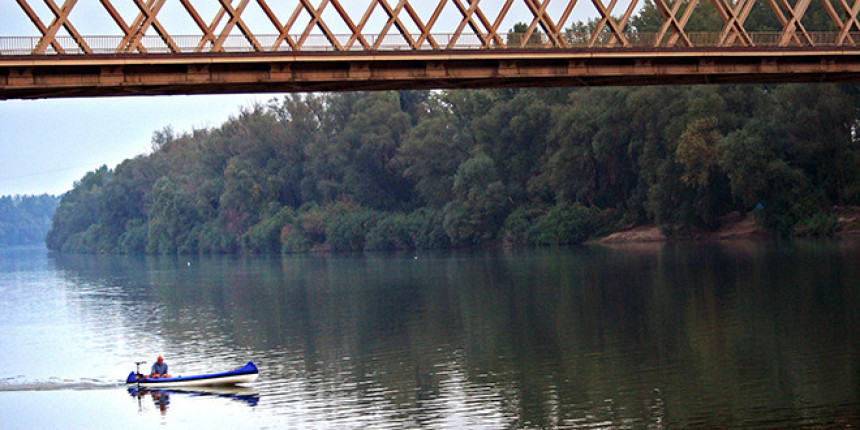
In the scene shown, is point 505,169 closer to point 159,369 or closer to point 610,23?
point 610,23

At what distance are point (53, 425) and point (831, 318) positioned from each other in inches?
1021

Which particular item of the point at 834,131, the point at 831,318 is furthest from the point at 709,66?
the point at 834,131

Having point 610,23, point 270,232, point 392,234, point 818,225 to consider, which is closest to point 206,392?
point 610,23

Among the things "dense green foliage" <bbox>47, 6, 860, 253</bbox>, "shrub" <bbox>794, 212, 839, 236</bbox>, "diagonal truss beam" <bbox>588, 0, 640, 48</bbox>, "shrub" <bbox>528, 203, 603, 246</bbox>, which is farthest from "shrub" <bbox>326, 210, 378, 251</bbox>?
"diagonal truss beam" <bbox>588, 0, 640, 48</bbox>

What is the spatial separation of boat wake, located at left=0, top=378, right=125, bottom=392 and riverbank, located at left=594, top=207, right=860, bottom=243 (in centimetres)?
5508

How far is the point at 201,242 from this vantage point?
14650cm

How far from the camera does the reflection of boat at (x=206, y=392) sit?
31.2 meters

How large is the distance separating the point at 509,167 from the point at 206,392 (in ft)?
252

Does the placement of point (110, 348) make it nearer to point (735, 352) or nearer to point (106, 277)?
point (735, 352)

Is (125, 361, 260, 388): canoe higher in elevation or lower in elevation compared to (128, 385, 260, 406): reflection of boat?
higher

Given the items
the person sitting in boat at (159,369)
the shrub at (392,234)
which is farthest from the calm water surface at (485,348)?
the shrub at (392,234)

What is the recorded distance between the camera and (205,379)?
32.9 meters

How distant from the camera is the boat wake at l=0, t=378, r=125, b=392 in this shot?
35.3 meters

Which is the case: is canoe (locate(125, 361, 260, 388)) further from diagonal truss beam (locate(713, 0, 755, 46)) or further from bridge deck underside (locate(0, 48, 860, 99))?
diagonal truss beam (locate(713, 0, 755, 46))
